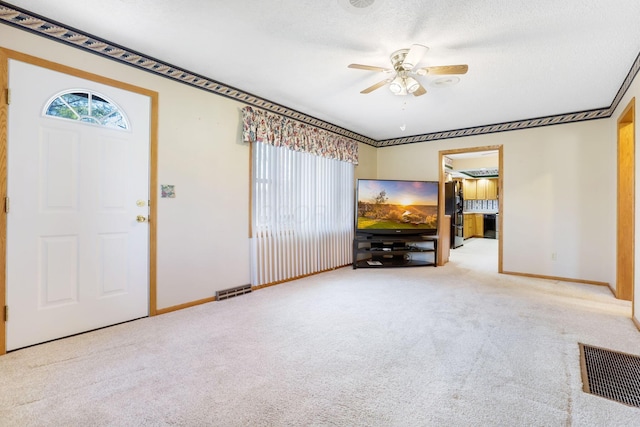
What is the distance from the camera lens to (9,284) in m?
2.18

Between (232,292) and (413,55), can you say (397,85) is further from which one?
(232,292)

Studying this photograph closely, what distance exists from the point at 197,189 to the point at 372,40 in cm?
227

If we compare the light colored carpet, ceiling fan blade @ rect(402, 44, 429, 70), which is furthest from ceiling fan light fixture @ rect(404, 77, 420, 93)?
the light colored carpet

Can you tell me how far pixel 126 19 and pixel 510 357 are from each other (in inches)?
148

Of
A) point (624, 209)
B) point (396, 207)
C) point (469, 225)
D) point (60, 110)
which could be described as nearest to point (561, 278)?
point (624, 209)

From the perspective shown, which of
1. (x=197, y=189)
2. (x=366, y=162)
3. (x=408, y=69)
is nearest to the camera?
(x=408, y=69)

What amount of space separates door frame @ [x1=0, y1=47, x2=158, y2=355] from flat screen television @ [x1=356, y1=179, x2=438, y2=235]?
3233mm

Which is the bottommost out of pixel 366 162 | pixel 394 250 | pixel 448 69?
pixel 394 250

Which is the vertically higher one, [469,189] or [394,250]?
[469,189]

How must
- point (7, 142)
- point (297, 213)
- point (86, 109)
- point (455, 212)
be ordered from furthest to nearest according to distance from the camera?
point (455, 212), point (297, 213), point (86, 109), point (7, 142)

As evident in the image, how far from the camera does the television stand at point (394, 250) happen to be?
17.3 ft

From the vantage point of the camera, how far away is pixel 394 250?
5312 millimetres

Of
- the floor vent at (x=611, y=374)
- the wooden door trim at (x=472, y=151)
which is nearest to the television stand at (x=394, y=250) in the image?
the wooden door trim at (x=472, y=151)

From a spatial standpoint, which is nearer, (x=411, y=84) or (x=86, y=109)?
(x=86, y=109)
